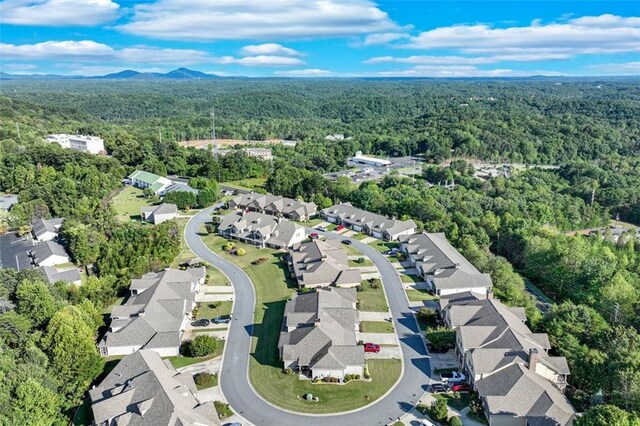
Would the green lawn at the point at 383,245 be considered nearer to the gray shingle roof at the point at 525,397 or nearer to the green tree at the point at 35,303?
the gray shingle roof at the point at 525,397

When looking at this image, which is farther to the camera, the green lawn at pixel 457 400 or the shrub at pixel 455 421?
the green lawn at pixel 457 400

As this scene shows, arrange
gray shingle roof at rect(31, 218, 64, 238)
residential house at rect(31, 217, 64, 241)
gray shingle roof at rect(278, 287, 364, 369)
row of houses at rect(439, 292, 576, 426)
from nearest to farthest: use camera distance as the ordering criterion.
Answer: row of houses at rect(439, 292, 576, 426) → gray shingle roof at rect(278, 287, 364, 369) → residential house at rect(31, 217, 64, 241) → gray shingle roof at rect(31, 218, 64, 238)

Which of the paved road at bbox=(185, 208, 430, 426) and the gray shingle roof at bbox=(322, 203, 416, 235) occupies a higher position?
the gray shingle roof at bbox=(322, 203, 416, 235)

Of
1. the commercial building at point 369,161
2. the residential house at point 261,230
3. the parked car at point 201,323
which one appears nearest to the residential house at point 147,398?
the parked car at point 201,323

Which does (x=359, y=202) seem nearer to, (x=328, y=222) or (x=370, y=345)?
(x=328, y=222)

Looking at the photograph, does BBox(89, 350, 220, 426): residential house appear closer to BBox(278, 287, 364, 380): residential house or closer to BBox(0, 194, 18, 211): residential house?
BBox(278, 287, 364, 380): residential house

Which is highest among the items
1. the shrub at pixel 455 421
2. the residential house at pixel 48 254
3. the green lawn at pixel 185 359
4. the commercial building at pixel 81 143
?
the commercial building at pixel 81 143

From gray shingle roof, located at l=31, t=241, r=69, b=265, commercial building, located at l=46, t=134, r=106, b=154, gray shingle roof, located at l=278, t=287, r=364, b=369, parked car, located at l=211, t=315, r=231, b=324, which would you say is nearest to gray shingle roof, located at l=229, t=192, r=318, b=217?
gray shingle roof, located at l=31, t=241, r=69, b=265
